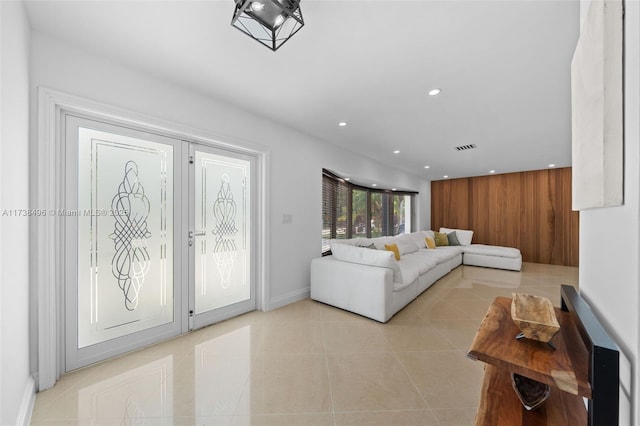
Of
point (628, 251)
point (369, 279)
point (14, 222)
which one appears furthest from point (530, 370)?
point (14, 222)

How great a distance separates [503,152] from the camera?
4.68 metres

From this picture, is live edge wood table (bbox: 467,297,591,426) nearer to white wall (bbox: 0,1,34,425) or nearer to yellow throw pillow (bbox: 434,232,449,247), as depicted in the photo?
white wall (bbox: 0,1,34,425)

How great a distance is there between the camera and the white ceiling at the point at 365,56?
1.53m

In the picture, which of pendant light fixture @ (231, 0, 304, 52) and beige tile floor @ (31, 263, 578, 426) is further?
beige tile floor @ (31, 263, 578, 426)

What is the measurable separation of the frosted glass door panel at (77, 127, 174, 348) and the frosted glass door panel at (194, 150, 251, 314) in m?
0.30

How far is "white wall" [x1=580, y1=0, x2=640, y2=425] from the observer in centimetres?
66

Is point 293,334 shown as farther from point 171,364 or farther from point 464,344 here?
point 464,344

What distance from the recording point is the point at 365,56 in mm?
1934

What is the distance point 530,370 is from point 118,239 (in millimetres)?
2816

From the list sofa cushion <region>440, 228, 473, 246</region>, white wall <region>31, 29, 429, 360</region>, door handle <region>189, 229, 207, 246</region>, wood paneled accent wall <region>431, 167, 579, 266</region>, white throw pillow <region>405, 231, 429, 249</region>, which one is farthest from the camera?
sofa cushion <region>440, 228, 473, 246</region>

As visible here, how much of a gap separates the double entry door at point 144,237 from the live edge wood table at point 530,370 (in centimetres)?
262

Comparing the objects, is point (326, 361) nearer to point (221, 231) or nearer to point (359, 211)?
point (221, 231)

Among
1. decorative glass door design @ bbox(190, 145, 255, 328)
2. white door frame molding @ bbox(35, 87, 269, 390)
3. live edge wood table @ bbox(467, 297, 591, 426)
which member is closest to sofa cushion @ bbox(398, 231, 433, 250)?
decorative glass door design @ bbox(190, 145, 255, 328)

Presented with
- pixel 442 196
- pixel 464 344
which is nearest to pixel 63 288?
pixel 464 344
